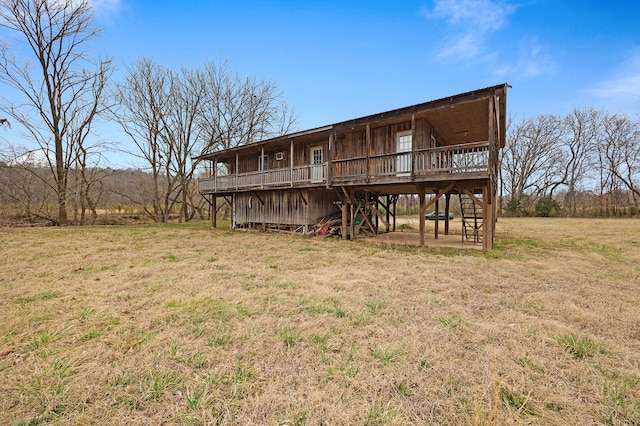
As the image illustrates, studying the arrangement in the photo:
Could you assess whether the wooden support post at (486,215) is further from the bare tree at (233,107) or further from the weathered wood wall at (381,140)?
the bare tree at (233,107)

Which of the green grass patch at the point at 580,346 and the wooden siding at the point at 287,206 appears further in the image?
the wooden siding at the point at 287,206

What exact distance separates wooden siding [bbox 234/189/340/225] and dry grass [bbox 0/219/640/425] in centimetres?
773

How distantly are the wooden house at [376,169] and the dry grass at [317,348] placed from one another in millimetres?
4433

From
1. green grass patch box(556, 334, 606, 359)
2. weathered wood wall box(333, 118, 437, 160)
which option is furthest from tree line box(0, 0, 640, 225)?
green grass patch box(556, 334, 606, 359)

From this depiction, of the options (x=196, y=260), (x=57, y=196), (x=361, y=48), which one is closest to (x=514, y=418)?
(x=196, y=260)

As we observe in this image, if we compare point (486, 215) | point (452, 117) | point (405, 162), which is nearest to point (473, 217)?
point (486, 215)

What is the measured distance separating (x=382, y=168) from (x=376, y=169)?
0.82 feet

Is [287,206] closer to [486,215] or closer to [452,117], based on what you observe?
[452,117]

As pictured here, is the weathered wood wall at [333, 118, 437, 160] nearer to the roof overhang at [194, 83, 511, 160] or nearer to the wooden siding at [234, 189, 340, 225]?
the roof overhang at [194, 83, 511, 160]

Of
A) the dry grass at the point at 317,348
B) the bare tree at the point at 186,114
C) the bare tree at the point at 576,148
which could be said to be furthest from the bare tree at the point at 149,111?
the bare tree at the point at 576,148

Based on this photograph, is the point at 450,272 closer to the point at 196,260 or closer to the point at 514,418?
the point at 514,418

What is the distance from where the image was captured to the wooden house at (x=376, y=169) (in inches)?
354

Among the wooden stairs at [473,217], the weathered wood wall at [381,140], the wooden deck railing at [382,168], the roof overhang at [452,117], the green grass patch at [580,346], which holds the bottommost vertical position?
the green grass patch at [580,346]

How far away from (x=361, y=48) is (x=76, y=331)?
2325cm
